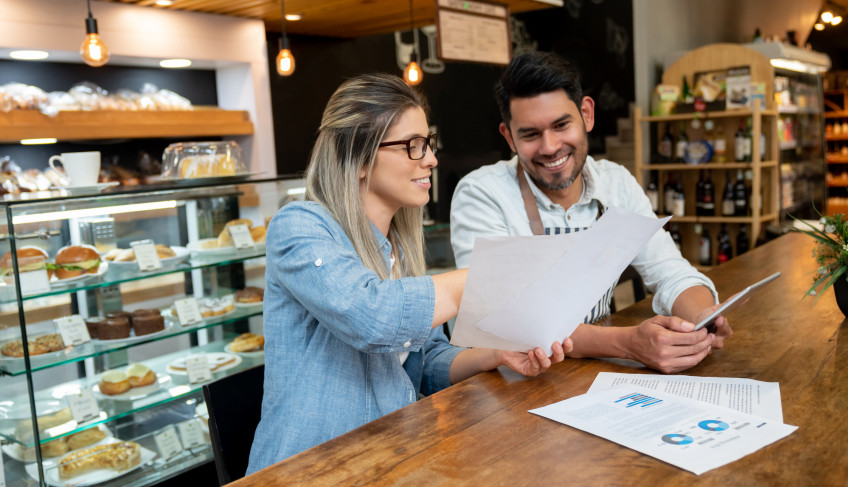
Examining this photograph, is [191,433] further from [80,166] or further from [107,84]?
[107,84]

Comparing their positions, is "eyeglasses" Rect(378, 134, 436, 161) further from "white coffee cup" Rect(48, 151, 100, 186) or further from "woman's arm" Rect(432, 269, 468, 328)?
"white coffee cup" Rect(48, 151, 100, 186)

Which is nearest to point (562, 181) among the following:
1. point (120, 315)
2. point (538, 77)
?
point (538, 77)

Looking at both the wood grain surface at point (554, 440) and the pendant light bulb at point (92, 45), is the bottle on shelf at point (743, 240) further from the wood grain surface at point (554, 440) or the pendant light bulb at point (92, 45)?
the pendant light bulb at point (92, 45)

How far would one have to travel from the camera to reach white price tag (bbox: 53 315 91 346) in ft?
7.97

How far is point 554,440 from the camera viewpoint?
1125 mm

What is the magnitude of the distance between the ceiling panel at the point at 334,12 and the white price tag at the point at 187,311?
1.85m

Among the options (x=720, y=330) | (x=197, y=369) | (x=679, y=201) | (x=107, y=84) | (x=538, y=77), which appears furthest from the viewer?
(x=679, y=201)

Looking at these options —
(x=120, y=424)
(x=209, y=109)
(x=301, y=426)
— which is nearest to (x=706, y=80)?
(x=209, y=109)

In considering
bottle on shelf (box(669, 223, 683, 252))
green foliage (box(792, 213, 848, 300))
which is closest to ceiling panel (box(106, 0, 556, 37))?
bottle on shelf (box(669, 223, 683, 252))

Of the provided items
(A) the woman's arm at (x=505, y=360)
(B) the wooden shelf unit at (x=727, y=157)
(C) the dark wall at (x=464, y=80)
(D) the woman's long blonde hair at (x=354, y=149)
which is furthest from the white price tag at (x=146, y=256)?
(B) the wooden shelf unit at (x=727, y=157)

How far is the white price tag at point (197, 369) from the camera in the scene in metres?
2.76

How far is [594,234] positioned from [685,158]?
17.0 ft

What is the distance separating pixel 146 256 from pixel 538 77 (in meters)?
1.50

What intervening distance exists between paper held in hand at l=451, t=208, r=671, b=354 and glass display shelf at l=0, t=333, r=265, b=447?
164 cm
